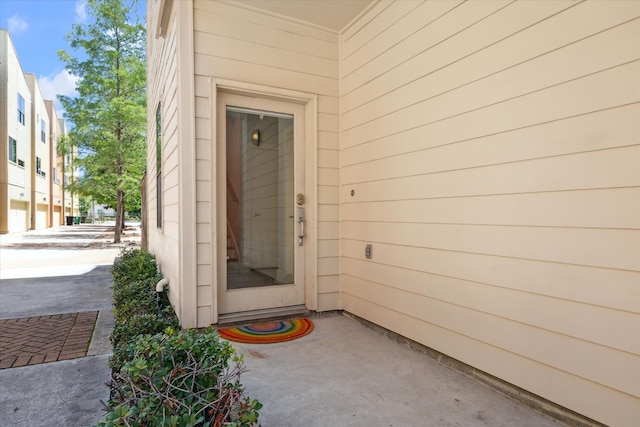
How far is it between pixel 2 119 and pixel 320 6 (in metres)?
20.5

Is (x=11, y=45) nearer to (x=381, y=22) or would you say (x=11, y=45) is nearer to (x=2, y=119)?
(x=2, y=119)

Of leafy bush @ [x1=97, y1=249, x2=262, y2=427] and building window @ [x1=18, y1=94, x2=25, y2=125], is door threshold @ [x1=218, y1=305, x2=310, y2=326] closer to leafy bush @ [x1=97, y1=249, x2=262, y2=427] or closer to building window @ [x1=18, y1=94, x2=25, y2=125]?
leafy bush @ [x1=97, y1=249, x2=262, y2=427]

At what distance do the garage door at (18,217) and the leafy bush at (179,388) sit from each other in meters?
21.6

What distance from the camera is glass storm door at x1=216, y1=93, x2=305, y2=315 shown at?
3.27 metres

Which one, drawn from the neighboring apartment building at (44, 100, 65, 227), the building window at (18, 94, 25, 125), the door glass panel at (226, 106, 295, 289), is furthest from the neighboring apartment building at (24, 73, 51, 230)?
the door glass panel at (226, 106, 295, 289)

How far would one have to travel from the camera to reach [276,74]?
3.38 m

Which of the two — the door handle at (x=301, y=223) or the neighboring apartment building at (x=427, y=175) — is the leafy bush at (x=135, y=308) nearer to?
the neighboring apartment building at (x=427, y=175)

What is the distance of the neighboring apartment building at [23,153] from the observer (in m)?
17.0

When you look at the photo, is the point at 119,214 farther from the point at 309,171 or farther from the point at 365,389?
the point at 365,389

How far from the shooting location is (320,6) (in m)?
3.22

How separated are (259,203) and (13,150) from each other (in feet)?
68.3

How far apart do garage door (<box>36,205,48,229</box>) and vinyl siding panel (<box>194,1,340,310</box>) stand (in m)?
25.1

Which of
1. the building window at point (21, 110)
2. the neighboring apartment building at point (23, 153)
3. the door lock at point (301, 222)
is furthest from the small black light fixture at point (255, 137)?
the building window at point (21, 110)

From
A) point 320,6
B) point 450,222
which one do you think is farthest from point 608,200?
point 320,6
